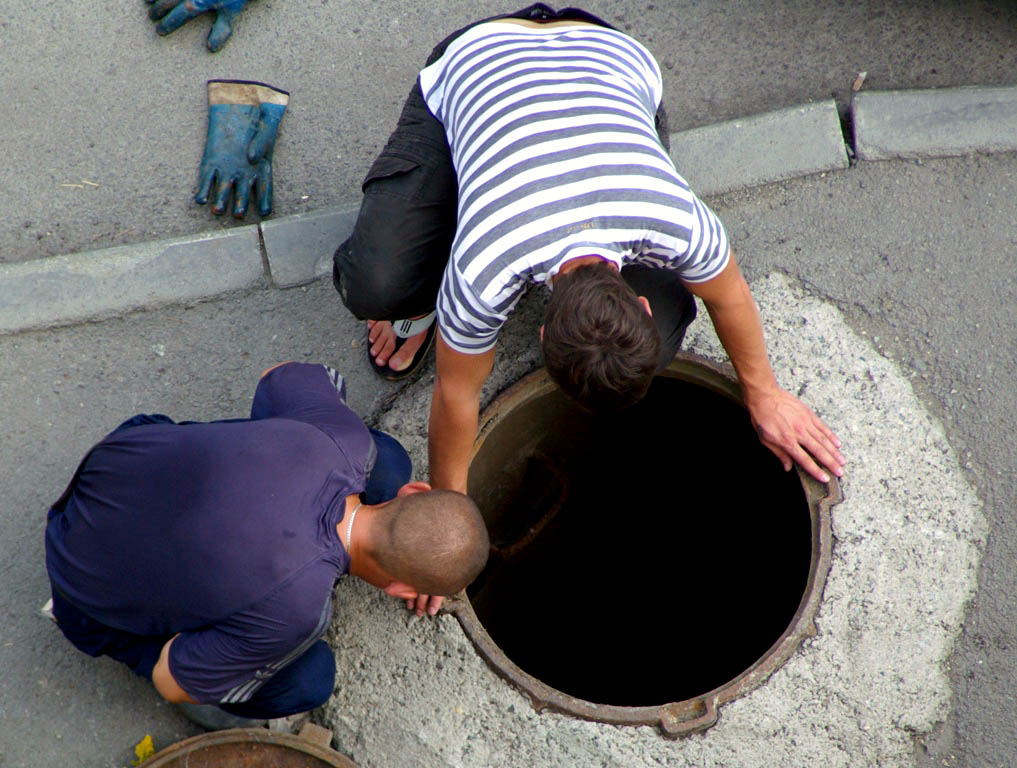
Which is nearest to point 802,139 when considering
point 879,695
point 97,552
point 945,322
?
point 945,322

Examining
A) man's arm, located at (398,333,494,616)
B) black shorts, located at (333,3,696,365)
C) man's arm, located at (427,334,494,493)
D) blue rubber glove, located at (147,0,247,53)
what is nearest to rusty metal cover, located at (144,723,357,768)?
man's arm, located at (398,333,494,616)

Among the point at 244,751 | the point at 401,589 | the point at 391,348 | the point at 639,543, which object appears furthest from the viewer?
the point at 639,543

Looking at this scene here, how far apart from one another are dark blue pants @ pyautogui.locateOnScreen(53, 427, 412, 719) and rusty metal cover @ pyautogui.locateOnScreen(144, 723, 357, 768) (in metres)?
0.05

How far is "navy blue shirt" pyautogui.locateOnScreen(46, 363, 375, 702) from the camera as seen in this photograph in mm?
1649

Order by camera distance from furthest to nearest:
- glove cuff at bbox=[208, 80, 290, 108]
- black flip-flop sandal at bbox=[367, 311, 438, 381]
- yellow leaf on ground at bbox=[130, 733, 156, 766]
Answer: glove cuff at bbox=[208, 80, 290, 108] < black flip-flop sandal at bbox=[367, 311, 438, 381] < yellow leaf on ground at bbox=[130, 733, 156, 766]

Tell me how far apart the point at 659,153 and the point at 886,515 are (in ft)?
3.66

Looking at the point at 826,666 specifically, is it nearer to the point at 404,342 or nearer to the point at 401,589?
the point at 401,589

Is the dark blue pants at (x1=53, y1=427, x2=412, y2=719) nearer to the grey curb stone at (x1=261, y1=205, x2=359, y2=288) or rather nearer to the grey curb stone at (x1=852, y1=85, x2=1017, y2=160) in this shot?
the grey curb stone at (x1=261, y1=205, x2=359, y2=288)

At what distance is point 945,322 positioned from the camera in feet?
7.84

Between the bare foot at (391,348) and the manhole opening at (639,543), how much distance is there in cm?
32

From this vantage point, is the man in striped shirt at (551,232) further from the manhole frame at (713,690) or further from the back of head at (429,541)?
the back of head at (429,541)

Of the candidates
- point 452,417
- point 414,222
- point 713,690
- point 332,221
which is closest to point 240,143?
point 332,221

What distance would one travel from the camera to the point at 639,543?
3520 millimetres

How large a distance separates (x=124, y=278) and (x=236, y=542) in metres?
1.24
